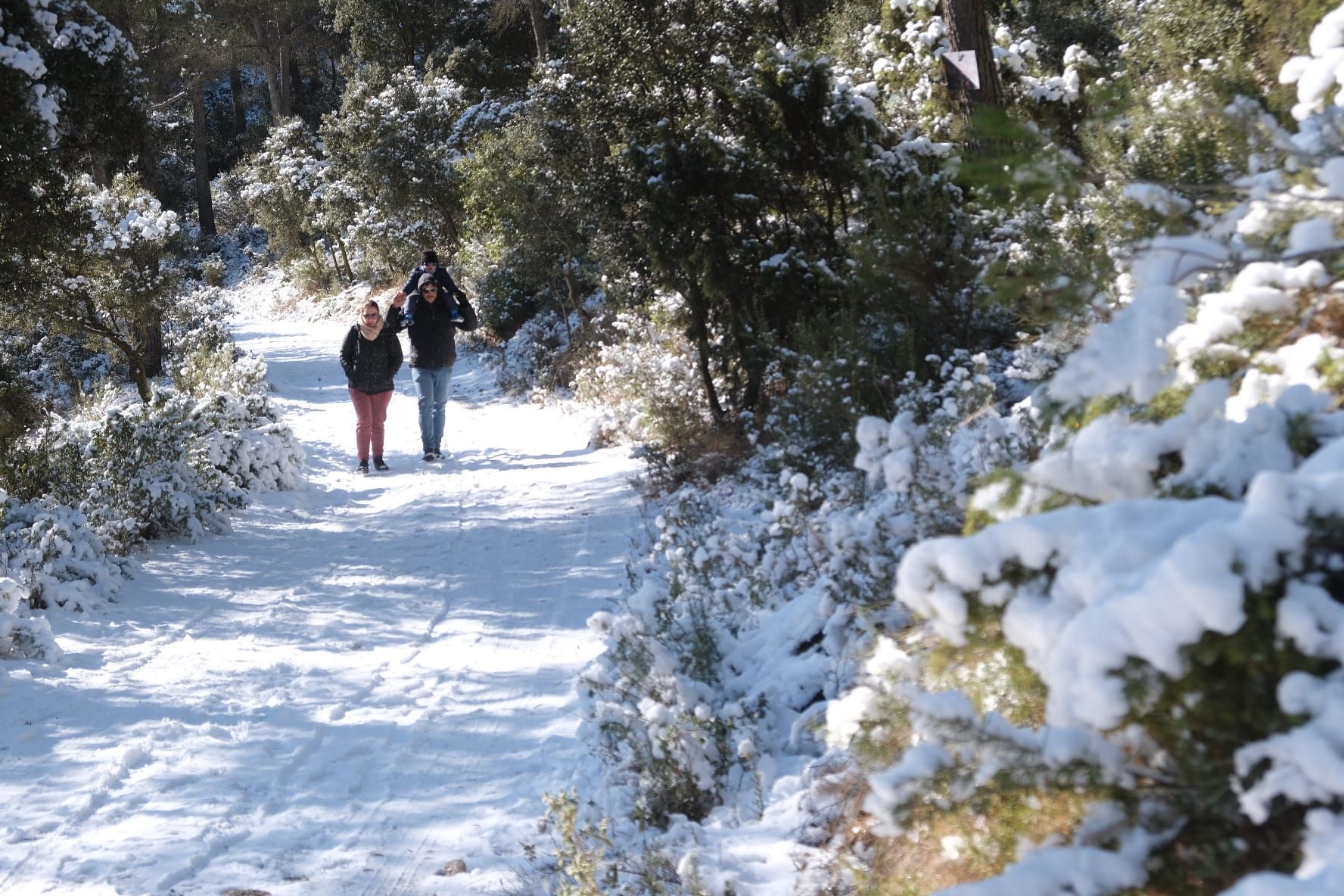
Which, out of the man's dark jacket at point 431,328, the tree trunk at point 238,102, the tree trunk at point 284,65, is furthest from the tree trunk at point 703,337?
the tree trunk at point 238,102

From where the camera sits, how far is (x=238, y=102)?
42.4m

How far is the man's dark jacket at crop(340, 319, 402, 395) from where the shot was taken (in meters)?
10.4

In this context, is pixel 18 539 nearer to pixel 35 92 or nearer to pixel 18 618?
pixel 18 618

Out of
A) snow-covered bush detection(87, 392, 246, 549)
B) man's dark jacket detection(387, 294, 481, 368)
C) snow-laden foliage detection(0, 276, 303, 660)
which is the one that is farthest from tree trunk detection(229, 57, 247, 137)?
snow-covered bush detection(87, 392, 246, 549)

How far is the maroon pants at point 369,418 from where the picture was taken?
408 inches

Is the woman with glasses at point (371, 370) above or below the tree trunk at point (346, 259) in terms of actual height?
below

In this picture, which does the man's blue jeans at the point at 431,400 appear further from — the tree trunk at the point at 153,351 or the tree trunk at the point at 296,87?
the tree trunk at the point at 296,87

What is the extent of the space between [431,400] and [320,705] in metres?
5.93

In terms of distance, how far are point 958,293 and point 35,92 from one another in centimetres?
634

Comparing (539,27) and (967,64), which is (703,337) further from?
(539,27)

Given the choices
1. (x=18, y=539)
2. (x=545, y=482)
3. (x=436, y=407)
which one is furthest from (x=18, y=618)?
(x=436, y=407)

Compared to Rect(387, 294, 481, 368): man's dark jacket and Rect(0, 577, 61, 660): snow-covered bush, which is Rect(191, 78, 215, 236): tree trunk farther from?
Rect(0, 577, 61, 660): snow-covered bush

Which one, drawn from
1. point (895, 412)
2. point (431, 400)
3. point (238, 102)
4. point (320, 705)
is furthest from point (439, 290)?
point (238, 102)

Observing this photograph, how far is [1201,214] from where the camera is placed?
2.30m
